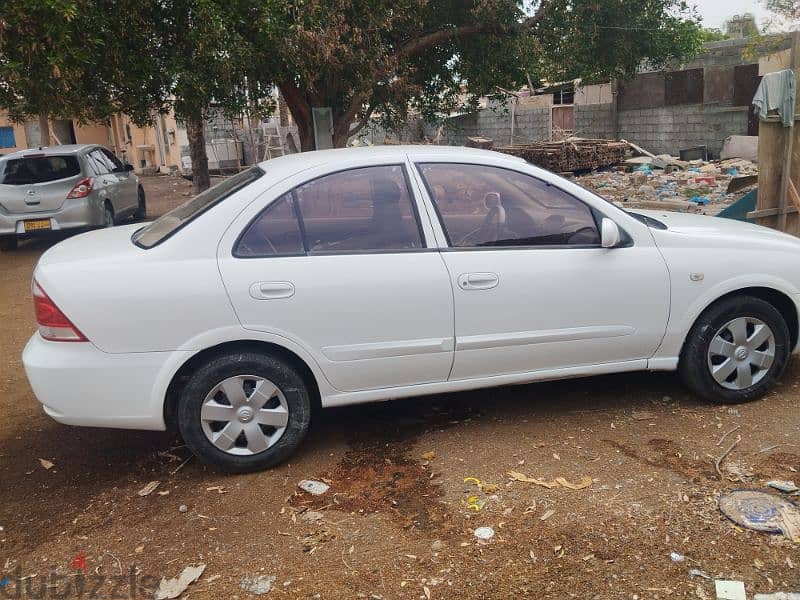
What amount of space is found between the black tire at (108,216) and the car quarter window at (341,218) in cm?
900

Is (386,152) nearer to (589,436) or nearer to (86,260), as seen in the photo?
(86,260)

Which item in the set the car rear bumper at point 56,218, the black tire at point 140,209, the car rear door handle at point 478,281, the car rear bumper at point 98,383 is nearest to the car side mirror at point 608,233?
the car rear door handle at point 478,281

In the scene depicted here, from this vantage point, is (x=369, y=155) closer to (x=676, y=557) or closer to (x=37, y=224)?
(x=676, y=557)

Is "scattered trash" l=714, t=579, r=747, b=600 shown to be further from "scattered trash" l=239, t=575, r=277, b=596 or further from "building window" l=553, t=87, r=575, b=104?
"building window" l=553, t=87, r=575, b=104

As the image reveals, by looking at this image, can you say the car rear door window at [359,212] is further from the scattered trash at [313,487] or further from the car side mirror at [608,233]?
the scattered trash at [313,487]

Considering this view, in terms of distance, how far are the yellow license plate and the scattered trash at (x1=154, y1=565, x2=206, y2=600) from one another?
30.4ft

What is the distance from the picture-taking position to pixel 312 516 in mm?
3461

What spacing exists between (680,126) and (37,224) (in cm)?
1618

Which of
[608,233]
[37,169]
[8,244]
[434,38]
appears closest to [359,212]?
[608,233]

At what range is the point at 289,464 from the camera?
13.1 ft

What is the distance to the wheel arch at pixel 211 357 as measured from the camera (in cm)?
371

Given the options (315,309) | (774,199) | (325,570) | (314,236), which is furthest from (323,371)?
(774,199)

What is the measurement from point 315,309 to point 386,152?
3.39 feet

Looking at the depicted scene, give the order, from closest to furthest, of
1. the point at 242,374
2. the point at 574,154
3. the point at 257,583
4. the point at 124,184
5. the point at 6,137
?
the point at 257,583 → the point at 242,374 → the point at 124,184 → the point at 574,154 → the point at 6,137
